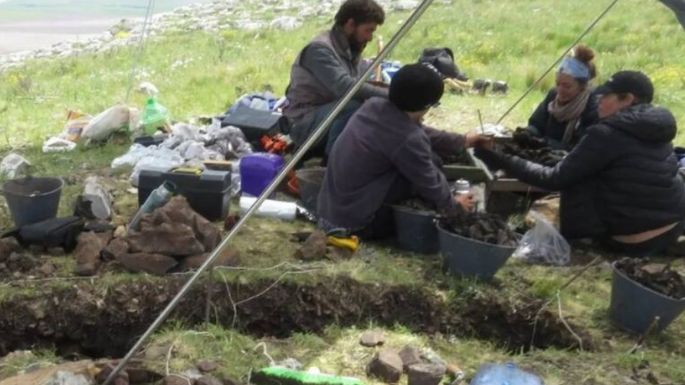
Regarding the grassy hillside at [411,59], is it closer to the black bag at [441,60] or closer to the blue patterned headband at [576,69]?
the black bag at [441,60]

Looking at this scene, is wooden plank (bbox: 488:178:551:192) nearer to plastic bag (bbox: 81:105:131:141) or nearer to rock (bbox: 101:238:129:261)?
rock (bbox: 101:238:129:261)

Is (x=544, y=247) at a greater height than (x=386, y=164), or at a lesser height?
lesser

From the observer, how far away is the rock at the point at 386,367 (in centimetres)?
355

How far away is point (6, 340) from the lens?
427cm

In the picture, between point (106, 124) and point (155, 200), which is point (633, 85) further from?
point (106, 124)

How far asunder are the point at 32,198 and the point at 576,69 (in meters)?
3.71

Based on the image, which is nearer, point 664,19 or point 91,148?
point 91,148

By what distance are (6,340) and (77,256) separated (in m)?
0.57

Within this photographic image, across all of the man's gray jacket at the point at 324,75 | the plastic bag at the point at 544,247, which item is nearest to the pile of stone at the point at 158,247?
the man's gray jacket at the point at 324,75

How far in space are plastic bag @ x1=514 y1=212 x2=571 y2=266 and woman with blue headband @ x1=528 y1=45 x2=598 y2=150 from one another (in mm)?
1074

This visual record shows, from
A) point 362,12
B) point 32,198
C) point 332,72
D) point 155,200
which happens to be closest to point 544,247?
point 332,72

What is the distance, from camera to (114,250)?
4.51 meters

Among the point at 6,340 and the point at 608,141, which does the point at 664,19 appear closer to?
the point at 608,141

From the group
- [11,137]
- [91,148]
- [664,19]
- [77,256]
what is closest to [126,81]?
[11,137]
